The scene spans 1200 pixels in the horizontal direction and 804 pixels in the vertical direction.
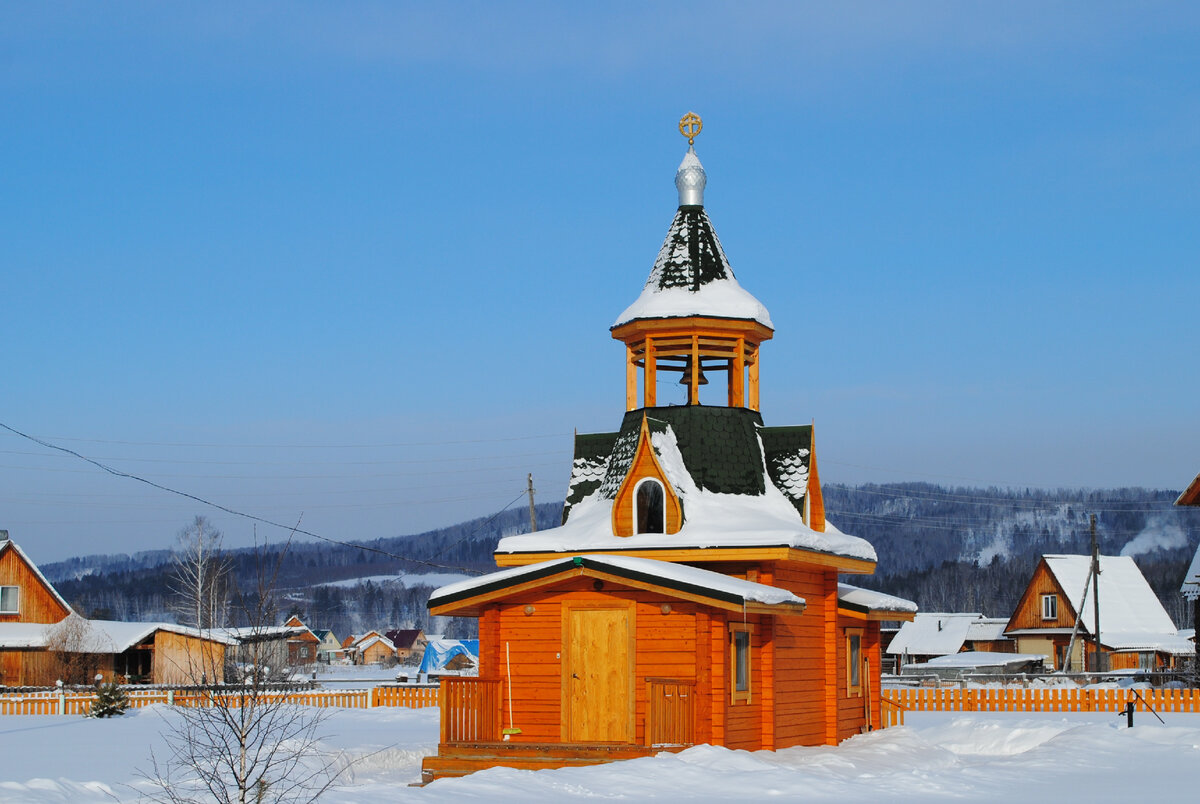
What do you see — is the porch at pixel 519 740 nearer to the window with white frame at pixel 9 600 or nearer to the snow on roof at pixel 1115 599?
the window with white frame at pixel 9 600

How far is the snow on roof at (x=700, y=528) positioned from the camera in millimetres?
21344

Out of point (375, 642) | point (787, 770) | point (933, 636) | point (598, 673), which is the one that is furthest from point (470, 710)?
point (375, 642)

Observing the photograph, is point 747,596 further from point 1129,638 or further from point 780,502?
point 1129,638

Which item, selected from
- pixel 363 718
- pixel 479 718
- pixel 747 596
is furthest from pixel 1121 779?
pixel 363 718

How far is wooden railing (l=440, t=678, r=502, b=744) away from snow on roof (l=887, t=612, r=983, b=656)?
52.3m

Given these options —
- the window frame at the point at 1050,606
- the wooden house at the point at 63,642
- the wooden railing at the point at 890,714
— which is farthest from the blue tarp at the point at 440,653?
the wooden railing at the point at 890,714

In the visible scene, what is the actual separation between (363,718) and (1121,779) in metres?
21.4

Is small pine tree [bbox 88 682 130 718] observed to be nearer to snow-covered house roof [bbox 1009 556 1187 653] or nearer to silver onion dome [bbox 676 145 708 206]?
silver onion dome [bbox 676 145 708 206]

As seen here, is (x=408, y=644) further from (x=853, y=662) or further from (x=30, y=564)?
(x=853, y=662)

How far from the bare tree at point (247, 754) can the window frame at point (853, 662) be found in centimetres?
900

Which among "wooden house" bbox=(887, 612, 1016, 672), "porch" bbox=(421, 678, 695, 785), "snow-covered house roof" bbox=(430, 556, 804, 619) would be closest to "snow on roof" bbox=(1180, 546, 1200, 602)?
"snow-covered house roof" bbox=(430, 556, 804, 619)

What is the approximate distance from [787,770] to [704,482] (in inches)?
257

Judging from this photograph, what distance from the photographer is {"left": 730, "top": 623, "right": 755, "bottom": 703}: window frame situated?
67.1 ft

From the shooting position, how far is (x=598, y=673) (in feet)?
66.9
